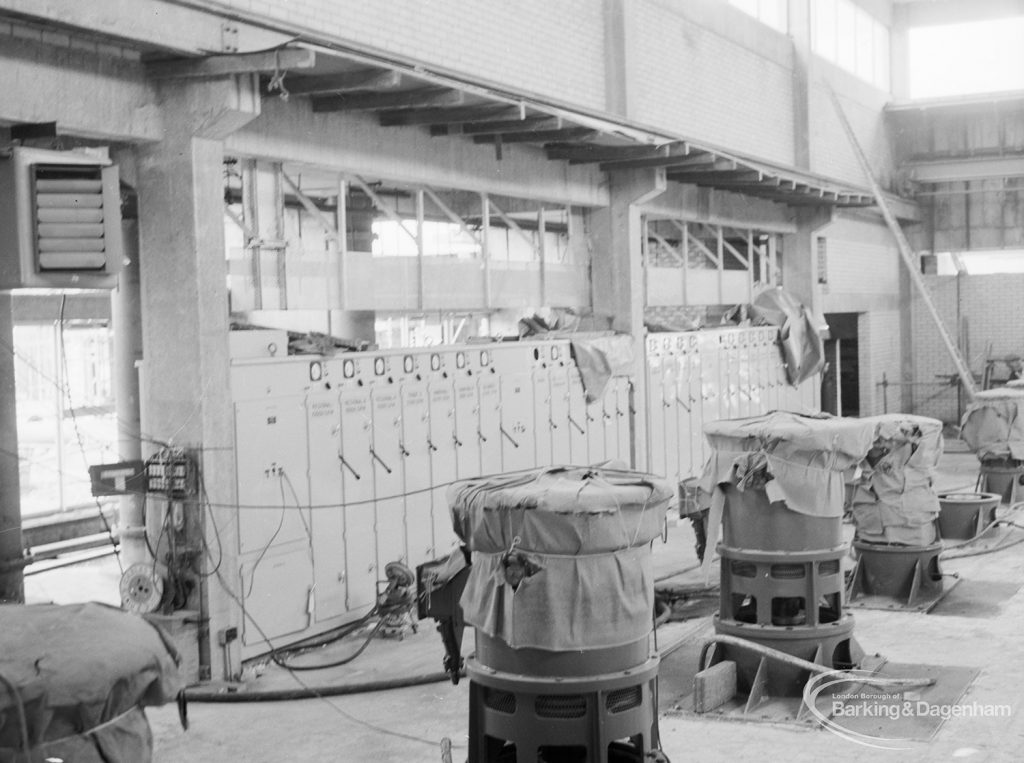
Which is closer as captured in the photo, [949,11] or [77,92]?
[77,92]

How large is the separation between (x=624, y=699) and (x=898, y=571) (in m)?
6.62

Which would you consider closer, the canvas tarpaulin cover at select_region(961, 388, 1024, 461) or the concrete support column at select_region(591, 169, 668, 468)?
the concrete support column at select_region(591, 169, 668, 468)

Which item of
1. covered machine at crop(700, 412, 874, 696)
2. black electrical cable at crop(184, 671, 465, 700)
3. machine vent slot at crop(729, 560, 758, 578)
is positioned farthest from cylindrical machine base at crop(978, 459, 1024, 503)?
black electrical cable at crop(184, 671, 465, 700)

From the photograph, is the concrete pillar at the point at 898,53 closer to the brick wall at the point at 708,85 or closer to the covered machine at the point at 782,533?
the brick wall at the point at 708,85

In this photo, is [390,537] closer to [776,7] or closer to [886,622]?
[886,622]

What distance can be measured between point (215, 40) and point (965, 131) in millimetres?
23636

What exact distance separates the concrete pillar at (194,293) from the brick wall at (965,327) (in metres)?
22.4

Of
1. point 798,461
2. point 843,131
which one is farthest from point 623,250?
point 843,131

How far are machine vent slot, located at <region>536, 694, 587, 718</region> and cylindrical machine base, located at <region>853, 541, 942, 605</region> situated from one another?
21.9 ft

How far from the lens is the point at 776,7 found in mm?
23688

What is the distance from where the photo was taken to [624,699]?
636 cm

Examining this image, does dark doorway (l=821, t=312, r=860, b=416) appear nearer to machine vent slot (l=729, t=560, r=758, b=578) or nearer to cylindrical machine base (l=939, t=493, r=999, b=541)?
cylindrical machine base (l=939, t=493, r=999, b=541)

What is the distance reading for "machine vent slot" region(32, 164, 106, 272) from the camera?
8.29 metres

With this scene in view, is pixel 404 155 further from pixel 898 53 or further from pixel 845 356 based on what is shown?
pixel 898 53
